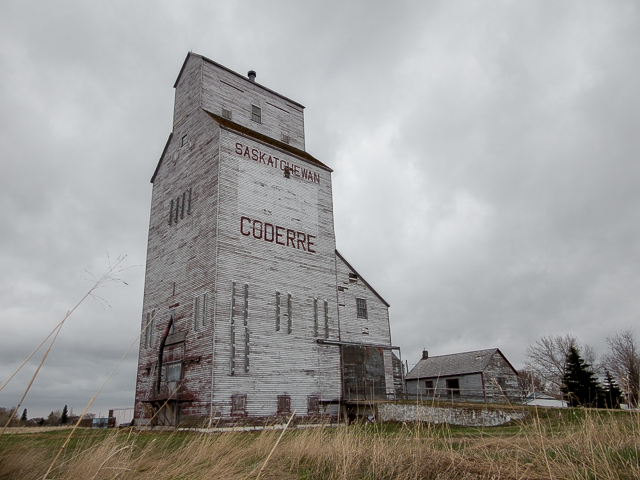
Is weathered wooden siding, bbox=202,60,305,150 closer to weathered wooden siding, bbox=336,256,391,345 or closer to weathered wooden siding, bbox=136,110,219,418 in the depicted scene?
weathered wooden siding, bbox=136,110,219,418

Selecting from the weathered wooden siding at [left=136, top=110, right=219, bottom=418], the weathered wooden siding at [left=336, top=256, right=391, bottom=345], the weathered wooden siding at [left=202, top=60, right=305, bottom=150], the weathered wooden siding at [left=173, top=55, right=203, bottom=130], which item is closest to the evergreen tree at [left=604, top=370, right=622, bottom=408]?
the weathered wooden siding at [left=336, top=256, right=391, bottom=345]

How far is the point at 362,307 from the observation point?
1038 inches

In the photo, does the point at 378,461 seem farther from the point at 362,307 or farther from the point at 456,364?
the point at 456,364

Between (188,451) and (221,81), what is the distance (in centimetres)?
2436

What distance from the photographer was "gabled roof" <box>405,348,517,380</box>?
1532 inches

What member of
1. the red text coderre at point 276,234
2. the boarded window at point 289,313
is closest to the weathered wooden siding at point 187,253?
the red text coderre at point 276,234

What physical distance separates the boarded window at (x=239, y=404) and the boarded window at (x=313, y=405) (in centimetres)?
347

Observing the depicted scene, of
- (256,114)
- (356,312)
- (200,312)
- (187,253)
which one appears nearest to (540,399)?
(356,312)

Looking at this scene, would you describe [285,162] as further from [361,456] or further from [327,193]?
[361,456]

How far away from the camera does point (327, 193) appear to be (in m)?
26.9

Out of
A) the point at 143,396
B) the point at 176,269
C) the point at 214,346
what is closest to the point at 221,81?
the point at 176,269

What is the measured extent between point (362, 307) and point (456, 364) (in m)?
19.2

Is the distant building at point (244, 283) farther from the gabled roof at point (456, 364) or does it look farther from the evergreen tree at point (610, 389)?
the gabled roof at point (456, 364)

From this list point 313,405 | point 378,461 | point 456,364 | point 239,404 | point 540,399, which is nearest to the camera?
point 378,461
